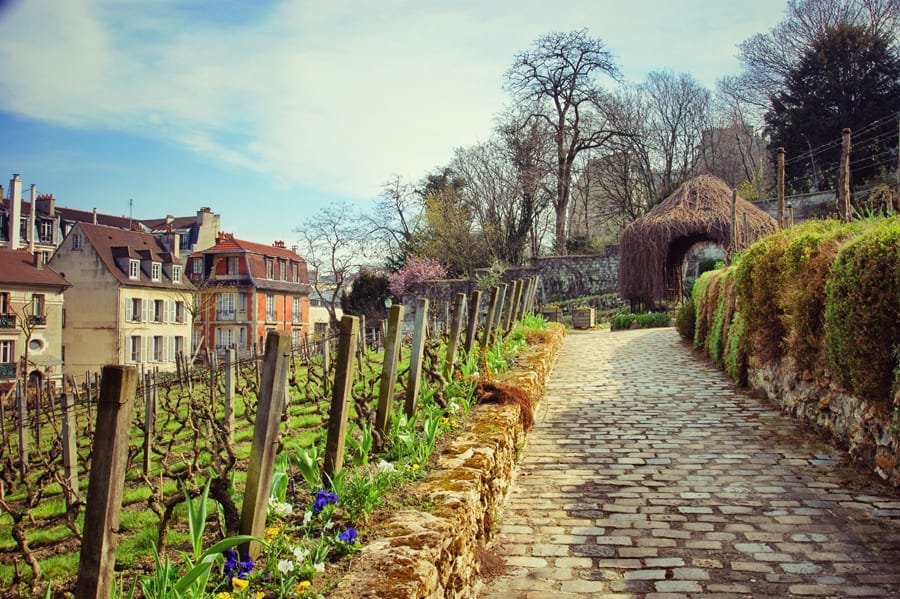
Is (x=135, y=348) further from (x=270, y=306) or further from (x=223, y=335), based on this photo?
(x=270, y=306)

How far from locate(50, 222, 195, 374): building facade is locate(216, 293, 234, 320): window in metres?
5.04

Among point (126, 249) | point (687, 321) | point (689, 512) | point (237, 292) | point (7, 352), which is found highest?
point (126, 249)

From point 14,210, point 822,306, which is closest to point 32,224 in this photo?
point 14,210

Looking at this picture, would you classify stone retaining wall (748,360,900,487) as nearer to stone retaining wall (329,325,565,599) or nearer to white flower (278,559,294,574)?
stone retaining wall (329,325,565,599)

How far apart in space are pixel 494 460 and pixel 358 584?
2.41 meters

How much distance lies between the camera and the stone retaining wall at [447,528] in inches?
103

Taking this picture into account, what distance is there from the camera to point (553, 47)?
115 ft

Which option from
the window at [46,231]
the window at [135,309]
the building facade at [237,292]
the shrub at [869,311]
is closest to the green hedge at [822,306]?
the shrub at [869,311]

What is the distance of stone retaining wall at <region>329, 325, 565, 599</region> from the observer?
2605mm

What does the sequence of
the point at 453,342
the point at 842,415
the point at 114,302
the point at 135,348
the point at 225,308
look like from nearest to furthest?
the point at 842,415
the point at 453,342
the point at 114,302
the point at 135,348
the point at 225,308

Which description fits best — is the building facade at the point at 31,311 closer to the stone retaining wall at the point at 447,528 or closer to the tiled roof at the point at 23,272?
the tiled roof at the point at 23,272

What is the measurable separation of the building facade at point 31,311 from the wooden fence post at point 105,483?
103 ft

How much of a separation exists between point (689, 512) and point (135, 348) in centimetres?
3718

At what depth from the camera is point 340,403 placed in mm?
3648
